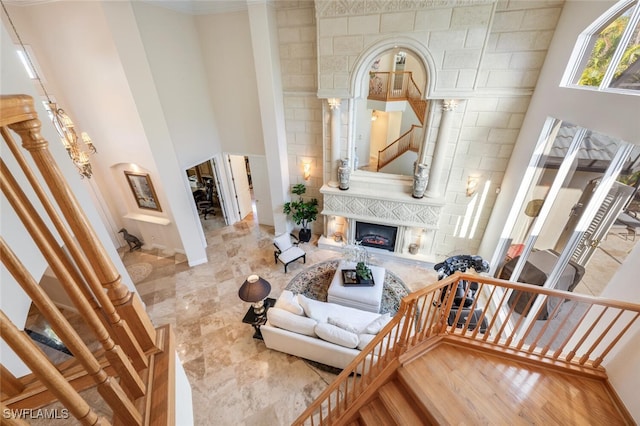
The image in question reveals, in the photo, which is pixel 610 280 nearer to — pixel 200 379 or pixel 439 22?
pixel 439 22

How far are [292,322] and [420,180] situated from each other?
11.2 ft

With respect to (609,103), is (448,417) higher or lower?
lower

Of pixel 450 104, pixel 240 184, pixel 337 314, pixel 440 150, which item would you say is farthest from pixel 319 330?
pixel 240 184

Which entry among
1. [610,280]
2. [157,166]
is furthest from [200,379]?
[610,280]

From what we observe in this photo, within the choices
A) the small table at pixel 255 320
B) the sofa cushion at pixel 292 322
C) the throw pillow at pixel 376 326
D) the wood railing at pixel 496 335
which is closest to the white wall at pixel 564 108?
the wood railing at pixel 496 335

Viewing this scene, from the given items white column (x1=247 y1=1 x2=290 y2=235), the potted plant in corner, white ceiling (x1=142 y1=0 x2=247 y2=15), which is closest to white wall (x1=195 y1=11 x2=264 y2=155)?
white ceiling (x1=142 y1=0 x2=247 y2=15)

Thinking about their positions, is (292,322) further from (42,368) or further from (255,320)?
(42,368)

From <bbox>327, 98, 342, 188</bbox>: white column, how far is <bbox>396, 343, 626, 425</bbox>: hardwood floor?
12.8 feet

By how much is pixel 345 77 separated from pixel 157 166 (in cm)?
379

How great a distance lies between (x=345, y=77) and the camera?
184 inches

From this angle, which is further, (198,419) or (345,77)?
(345,77)

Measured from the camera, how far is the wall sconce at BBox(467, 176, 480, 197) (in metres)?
4.88

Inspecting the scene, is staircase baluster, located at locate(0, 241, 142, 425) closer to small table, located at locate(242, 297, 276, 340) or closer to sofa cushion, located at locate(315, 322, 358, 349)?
sofa cushion, located at locate(315, 322, 358, 349)

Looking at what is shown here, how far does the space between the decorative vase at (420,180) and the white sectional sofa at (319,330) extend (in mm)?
2482
